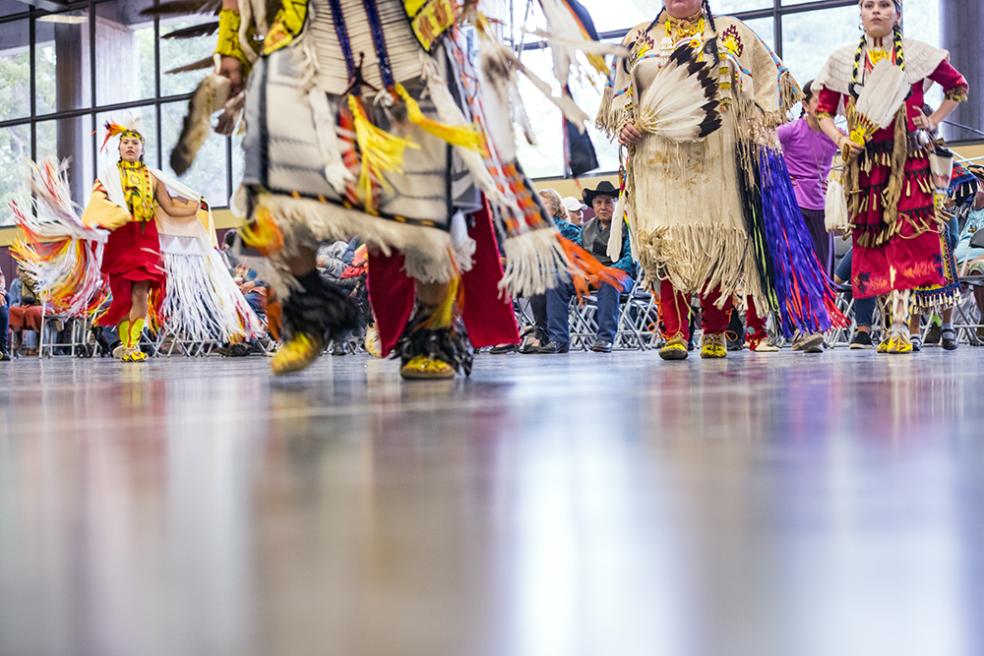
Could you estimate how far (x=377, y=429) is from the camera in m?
1.58

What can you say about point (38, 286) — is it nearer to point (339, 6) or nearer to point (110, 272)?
point (110, 272)

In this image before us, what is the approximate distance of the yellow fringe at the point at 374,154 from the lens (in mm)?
2627

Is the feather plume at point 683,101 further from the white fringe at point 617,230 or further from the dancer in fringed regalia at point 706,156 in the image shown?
the white fringe at point 617,230

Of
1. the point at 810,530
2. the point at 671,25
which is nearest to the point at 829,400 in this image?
the point at 810,530

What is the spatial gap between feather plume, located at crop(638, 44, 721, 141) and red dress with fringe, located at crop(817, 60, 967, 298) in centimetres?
95

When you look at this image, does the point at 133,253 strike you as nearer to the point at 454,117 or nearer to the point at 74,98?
the point at 454,117

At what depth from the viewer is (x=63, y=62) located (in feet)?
49.8

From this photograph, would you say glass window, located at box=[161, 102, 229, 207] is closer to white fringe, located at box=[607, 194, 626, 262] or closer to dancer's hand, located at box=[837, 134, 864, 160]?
white fringe, located at box=[607, 194, 626, 262]

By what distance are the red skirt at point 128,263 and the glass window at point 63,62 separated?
364 inches

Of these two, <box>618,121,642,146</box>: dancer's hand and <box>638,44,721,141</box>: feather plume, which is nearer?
<box>638,44,721,141</box>: feather plume

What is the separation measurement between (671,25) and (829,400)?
Answer: 2.65 m

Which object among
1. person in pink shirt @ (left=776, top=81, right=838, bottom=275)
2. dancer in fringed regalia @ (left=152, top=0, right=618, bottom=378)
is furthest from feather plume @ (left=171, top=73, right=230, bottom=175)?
person in pink shirt @ (left=776, top=81, right=838, bottom=275)

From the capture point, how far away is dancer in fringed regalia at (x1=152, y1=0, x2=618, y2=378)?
264 centimetres

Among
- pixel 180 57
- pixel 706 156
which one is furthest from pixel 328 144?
pixel 180 57
